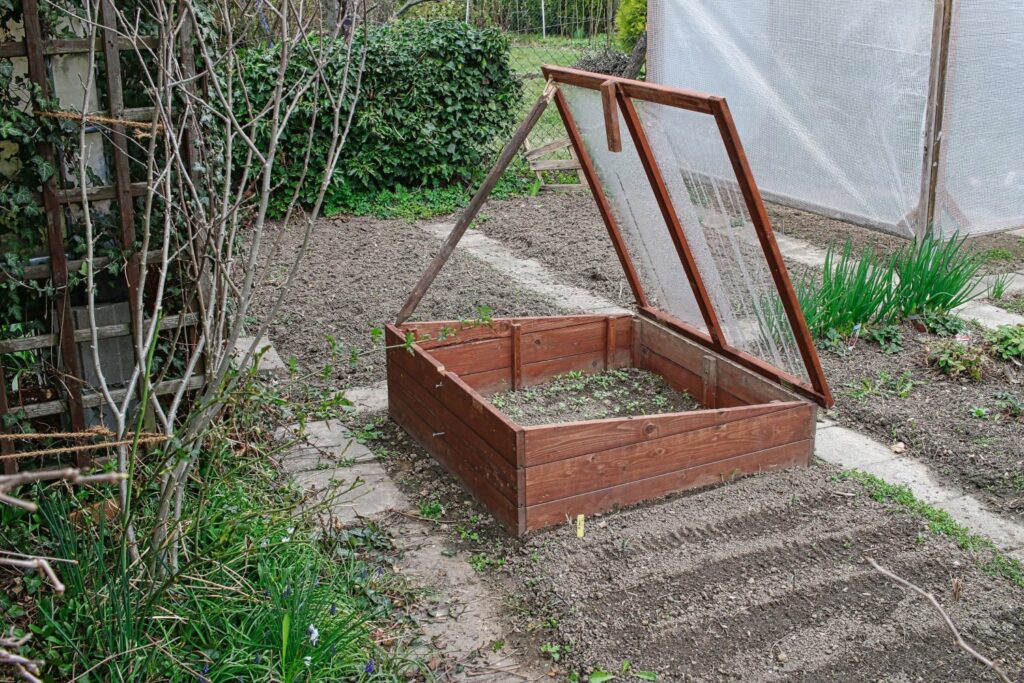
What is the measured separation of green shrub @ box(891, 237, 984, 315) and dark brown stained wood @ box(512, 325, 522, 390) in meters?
2.08

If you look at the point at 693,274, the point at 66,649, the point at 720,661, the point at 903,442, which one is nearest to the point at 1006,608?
the point at 720,661

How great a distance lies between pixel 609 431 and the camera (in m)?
3.53

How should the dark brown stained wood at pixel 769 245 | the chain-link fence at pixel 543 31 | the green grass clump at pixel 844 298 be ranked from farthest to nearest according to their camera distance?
1. the chain-link fence at pixel 543 31
2. the green grass clump at pixel 844 298
3. the dark brown stained wood at pixel 769 245

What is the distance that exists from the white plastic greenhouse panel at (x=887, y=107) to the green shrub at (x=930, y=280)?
66 centimetres

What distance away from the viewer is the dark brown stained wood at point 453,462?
358 cm

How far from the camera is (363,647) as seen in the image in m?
2.82

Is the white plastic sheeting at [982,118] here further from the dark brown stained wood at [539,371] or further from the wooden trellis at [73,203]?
the wooden trellis at [73,203]

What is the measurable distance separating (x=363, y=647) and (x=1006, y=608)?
194cm

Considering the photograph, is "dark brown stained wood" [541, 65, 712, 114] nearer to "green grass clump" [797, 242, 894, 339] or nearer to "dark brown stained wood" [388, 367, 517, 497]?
"dark brown stained wood" [388, 367, 517, 497]

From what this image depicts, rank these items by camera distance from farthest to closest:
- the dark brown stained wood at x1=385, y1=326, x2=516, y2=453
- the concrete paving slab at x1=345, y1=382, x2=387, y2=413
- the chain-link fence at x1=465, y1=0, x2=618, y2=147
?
the chain-link fence at x1=465, y1=0, x2=618, y2=147 → the concrete paving slab at x1=345, y1=382, x2=387, y2=413 → the dark brown stained wood at x1=385, y1=326, x2=516, y2=453

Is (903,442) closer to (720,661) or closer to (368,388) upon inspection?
(720,661)

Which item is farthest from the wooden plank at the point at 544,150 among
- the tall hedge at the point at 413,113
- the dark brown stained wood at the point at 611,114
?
the dark brown stained wood at the point at 611,114

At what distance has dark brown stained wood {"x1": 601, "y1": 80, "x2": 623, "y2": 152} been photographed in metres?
3.84

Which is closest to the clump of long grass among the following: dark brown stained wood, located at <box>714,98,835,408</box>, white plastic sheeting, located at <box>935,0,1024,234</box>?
white plastic sheeting, located at <box>935,0,1024,234</box>
